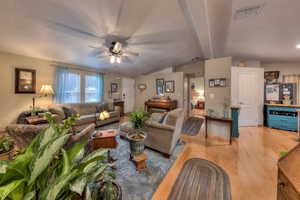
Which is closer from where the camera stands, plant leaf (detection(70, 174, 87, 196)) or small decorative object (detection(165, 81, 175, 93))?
plant leaf (detection(70, 174, 87, 196))

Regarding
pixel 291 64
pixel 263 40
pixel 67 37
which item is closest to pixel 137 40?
pixel 67 37

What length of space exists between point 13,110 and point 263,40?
7.13m

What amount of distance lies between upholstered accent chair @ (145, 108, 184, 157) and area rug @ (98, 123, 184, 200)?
18 centimetres

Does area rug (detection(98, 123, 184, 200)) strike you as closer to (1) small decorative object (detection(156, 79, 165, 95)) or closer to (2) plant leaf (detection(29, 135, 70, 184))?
(2) plant leaf (detection(29, 135, 70, 184))

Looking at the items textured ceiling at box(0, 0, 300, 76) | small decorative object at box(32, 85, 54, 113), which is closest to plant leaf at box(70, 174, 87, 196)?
textured ceiling at box(0, 0, 300, 76)

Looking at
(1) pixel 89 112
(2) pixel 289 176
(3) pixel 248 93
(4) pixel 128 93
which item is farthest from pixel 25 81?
(3) pixel 248 93

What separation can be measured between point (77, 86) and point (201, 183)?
4.89 m

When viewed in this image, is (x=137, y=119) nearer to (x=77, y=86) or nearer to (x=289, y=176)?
(x=289, y=176)

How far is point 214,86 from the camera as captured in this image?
316cm

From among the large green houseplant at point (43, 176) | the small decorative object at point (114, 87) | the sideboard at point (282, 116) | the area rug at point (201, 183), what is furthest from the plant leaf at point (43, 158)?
the sideboard at point (282, 116)

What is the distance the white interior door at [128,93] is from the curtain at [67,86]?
92.5 inches

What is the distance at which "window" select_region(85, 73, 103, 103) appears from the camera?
4.73m

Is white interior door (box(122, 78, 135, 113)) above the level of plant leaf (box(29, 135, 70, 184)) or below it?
above

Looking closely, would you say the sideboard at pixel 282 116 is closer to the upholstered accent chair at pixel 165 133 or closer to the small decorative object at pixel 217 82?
the small decorative object at pixel 217 82
